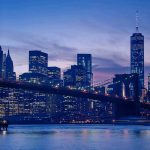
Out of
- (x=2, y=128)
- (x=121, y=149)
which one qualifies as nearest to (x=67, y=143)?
(x=121, y=149)

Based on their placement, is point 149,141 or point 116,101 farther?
point 116,101

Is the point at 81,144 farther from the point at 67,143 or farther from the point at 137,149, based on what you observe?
the point at 137,149

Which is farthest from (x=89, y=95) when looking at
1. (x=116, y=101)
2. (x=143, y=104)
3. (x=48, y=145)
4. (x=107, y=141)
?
(x=48, y=145)

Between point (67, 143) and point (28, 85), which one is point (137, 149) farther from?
point (28, 85)

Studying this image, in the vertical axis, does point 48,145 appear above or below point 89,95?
below

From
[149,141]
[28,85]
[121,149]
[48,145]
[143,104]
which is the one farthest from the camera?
[143,104]

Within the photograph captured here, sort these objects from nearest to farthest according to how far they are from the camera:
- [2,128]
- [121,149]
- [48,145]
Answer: [121,149] → [48,145] → [2,128]
